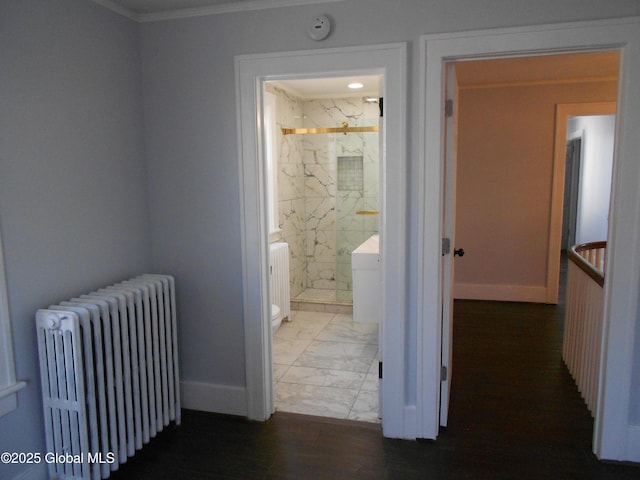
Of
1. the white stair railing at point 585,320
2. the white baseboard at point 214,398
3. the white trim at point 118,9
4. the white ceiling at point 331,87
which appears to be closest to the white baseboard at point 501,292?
the white stair railing at point 585,320

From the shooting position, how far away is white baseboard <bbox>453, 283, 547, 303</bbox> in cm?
552

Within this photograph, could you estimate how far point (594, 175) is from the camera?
763cm

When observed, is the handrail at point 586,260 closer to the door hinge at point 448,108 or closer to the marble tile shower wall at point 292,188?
the door hinge at point 448,108

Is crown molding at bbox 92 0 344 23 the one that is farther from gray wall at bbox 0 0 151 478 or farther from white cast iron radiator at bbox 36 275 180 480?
white cast iron radiator at bbox 36 275 180 480

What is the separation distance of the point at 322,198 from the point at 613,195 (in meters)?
3.70

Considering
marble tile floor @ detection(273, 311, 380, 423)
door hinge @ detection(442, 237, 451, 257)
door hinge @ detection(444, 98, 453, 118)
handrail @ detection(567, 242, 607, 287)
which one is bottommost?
marble tile floor @ detection(273, 311, 380, 423)

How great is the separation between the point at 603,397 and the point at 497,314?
104 inches

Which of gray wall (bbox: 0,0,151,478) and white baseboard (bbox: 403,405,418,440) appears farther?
white baseboard (bbox: 403,405,418,440)

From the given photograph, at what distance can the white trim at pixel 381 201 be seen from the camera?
98.7 inches

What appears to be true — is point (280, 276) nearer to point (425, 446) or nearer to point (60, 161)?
point (425, 446)

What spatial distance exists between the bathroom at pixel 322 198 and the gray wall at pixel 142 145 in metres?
1.48

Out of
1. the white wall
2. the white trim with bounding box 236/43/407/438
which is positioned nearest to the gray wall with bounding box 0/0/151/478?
the white trim with bounding box 236/43/407/438

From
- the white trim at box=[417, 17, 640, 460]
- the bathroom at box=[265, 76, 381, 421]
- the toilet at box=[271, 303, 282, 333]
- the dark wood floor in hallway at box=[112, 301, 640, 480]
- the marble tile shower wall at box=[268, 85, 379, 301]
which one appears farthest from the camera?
the marble tile shower wall at box=[268, 85, 379, 301]

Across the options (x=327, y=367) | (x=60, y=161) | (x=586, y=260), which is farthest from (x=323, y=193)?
(x=60, y=161)
